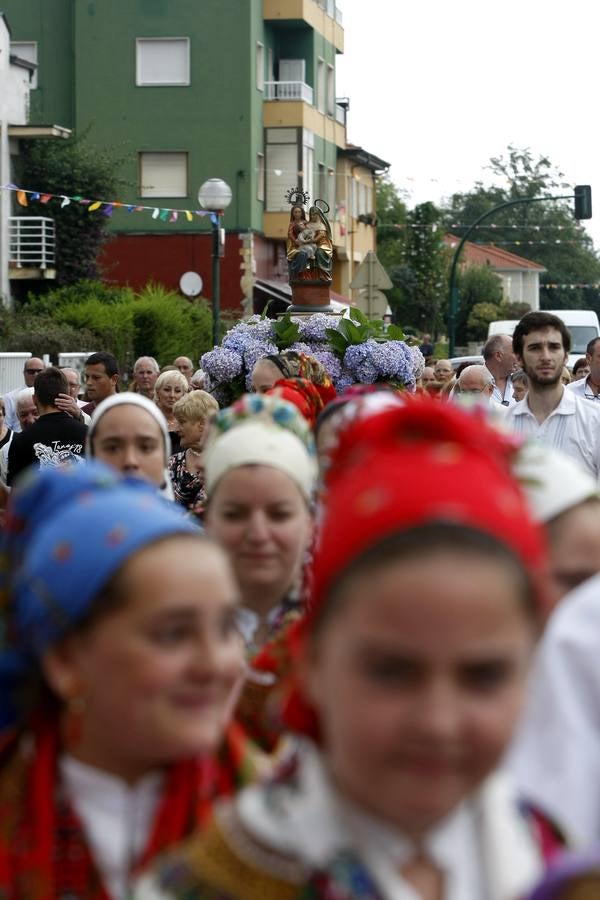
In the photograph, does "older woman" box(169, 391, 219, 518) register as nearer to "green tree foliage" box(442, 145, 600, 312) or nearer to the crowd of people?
the crowd of people

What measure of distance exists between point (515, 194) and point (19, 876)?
408ft

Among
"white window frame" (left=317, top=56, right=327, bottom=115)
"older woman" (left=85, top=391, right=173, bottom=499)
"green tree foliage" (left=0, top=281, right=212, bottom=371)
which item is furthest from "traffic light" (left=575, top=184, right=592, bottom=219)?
"older woman" (left=85, top=391, right=173, bottom=499)

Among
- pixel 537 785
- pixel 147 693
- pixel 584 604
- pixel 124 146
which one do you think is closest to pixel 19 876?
pixel 147 693

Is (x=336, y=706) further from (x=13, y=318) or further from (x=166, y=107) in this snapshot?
(x=166, y=107)

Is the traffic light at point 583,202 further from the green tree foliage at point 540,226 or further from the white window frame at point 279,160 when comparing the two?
the green tree foliage at point 540,226

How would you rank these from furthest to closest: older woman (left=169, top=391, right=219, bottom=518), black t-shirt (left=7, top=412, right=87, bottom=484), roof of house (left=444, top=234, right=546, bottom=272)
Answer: roof of house (left=444, top=234, right=546, bottom=272)
black t-shirt (left=7, top=412, right=87, bottom=484)
older woman (left=169, top=391, right=219, bottom=518)

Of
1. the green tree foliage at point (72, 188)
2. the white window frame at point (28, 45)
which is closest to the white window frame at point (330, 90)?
the white window frame at point (28, 45)

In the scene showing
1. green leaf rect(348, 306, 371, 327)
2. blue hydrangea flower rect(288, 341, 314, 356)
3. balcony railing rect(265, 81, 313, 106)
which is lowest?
blue hydrangea flower rect(288, 341, 314, 356)

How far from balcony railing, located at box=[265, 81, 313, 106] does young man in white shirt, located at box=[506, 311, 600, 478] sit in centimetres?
4001

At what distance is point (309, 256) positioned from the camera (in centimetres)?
1196

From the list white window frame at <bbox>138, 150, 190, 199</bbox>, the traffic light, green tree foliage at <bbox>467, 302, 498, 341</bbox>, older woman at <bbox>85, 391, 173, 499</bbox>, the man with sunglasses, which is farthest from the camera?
green tree foliage at <bbox>467, 302, 498, 341</bbox>

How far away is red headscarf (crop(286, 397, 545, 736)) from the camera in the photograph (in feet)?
6.45

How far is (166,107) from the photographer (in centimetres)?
4538

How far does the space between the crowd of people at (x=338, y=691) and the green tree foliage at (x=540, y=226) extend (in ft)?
395
